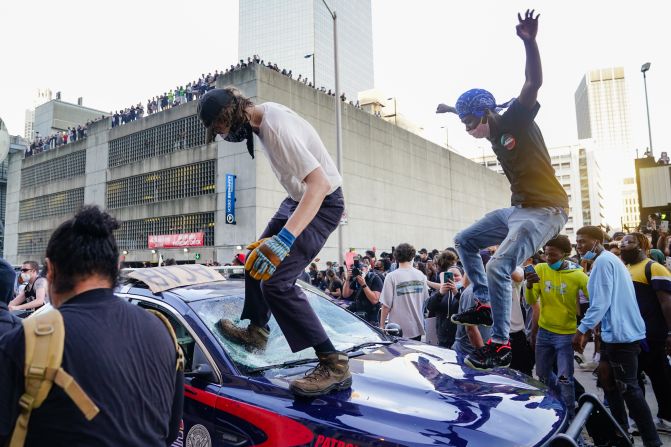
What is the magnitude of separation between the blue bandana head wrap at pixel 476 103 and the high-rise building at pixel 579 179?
115 metres

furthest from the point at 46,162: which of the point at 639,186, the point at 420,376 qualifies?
the point at 420,376

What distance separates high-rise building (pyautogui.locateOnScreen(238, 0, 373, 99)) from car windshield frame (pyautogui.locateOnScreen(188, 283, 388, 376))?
9610 centimetres

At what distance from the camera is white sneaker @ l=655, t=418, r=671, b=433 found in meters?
4.92

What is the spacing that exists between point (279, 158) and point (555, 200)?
1818 millimetres

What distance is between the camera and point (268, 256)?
246cm

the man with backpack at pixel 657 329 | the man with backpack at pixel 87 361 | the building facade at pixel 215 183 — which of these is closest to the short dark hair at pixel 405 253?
the man with backpack at pixel 657 329

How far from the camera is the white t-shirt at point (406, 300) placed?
20.3 ft

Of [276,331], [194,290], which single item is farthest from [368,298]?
[194,290]

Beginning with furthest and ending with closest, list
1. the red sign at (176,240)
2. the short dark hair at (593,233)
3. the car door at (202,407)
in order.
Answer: the red sign at (176,240) → the short dark hair at (593,233) → the car door at (202,407)

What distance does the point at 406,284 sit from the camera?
20.4 feet

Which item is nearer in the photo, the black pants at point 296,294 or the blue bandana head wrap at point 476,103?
the black pants at point 296,294

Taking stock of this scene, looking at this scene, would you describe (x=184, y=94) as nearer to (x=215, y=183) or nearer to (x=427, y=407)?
(x=215, y=183)

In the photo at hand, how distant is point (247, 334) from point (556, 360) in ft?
12.6

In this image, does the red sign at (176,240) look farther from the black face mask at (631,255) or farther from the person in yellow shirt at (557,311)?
the black face mask at (631,255)
